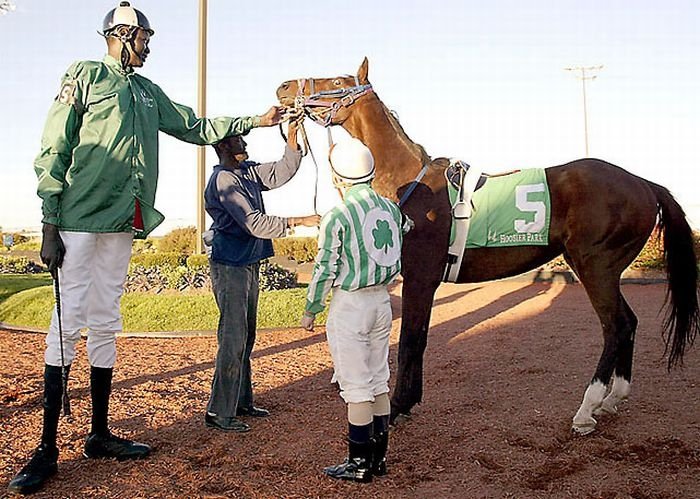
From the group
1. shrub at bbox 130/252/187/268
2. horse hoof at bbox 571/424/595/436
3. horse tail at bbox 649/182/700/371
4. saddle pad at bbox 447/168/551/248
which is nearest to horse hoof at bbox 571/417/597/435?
horse hoof at bbox 571/424/595/436

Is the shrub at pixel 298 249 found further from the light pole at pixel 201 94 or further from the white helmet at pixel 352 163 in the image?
the white helmet at pixel 352 163

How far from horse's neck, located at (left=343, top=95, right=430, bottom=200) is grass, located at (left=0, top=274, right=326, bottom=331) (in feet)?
15.9

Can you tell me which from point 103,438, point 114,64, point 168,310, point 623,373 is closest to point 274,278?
point 168,310

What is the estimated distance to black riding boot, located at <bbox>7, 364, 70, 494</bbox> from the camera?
11.1 ft

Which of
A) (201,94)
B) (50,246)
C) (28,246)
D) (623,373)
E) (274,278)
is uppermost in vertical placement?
(201,94)

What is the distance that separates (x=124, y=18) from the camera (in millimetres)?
3773

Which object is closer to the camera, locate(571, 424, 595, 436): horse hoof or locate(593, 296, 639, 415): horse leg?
locate(571, 424, 595, 436): horse hoof

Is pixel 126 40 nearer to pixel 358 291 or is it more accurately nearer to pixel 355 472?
pixel 358 291

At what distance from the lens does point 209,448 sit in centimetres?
412

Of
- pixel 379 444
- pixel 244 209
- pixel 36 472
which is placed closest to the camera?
pixel 36 472

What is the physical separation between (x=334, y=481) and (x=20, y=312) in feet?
26.8

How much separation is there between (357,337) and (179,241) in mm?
15807

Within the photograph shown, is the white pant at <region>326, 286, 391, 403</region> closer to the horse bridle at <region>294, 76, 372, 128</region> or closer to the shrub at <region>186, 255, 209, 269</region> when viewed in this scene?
the horse bridle at <region>294, 76, 372, 128</region>

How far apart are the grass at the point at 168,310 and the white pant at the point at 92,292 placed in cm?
529
